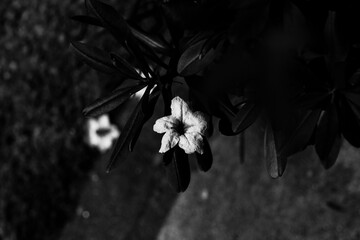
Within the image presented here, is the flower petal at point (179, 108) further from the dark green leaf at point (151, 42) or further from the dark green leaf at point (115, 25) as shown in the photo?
the dark green leaf at point (151, 42)

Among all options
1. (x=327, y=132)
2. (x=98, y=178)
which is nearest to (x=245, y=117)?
(x=327, y=132)

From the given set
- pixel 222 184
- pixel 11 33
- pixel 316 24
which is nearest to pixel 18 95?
pixel 11 33

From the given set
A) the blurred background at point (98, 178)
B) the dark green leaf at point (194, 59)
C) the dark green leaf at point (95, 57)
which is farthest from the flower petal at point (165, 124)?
the blurred background at point (98, 178)

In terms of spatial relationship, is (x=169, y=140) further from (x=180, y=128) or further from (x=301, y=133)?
(x=301, y=133)

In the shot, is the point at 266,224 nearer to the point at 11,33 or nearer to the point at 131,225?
the point at 131,225

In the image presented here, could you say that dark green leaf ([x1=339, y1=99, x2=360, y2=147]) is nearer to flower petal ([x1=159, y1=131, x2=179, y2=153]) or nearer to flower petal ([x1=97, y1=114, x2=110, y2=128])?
flower petal ([x1=159, y1=131, x2=179, y2=153])

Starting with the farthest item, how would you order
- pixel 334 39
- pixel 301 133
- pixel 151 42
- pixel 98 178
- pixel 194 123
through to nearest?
pixel 98 178, pixel 151 42, pixel 301 133, pixel 194 123, pixel 334 39

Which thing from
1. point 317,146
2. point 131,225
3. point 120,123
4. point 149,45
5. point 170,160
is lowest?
point 131,225
